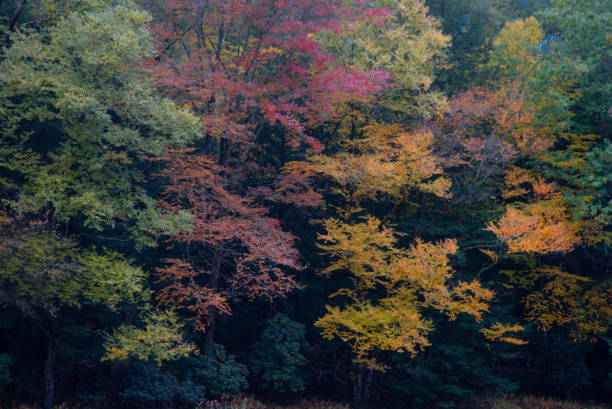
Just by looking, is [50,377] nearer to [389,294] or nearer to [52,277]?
[52,277]

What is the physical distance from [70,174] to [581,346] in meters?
18.1

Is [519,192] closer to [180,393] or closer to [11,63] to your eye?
[180,393]

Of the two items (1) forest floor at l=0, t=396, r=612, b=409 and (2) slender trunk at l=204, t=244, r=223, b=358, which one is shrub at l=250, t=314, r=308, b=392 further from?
(2) slender trunk at l=204, t=244, r=223, b=358

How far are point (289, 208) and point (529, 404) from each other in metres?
11.3

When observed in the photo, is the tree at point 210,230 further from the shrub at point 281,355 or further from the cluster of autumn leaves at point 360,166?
the shrub at point 281,355

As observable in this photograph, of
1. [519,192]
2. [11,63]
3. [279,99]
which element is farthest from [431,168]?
[11,63]

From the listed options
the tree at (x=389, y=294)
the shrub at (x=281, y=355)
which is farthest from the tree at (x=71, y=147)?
the tree at (x=389, y=294)

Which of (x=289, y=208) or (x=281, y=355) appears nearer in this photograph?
(x=281, y=355)

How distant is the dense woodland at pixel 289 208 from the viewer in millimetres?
11016

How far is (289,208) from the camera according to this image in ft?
59.4

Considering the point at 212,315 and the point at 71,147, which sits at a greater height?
the point at 71,147

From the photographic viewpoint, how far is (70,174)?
440 inches

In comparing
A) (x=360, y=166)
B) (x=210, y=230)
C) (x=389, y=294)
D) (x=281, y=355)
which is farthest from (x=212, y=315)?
(x=360, y=166)

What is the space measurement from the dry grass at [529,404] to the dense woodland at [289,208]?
421 millimetres
